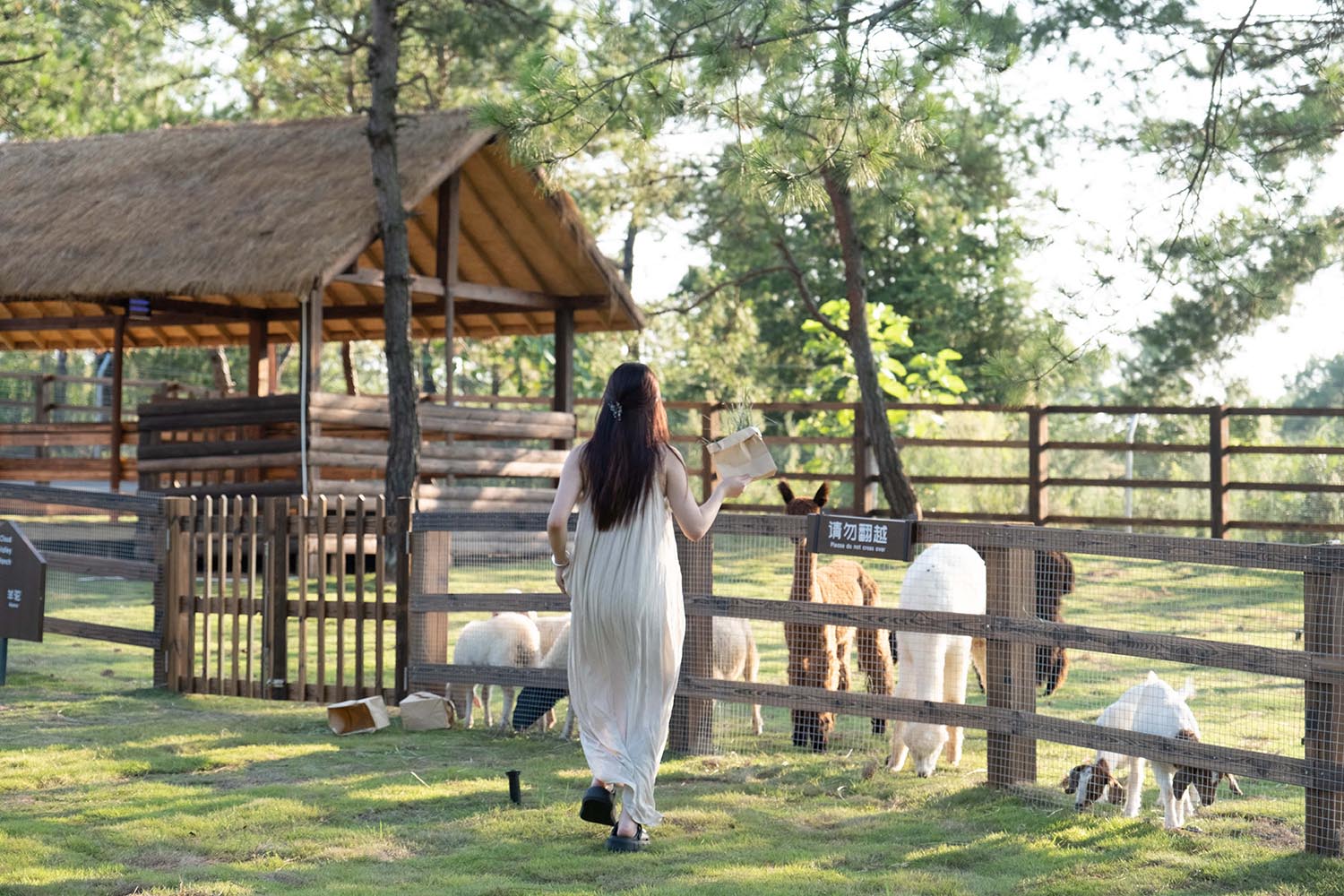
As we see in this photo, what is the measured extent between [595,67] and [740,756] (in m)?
4.28

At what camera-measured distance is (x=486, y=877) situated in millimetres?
5129

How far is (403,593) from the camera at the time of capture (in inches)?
335

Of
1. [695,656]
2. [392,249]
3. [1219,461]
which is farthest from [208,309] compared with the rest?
[695,656]

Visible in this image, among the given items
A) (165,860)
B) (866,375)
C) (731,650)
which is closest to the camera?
(165,860)

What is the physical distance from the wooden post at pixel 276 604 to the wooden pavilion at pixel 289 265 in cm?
545

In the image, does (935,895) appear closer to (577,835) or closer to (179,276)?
(577,835)

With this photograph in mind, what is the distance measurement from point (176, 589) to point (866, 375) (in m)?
11.4

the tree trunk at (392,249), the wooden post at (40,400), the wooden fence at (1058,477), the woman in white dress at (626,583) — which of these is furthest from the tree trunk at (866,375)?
the woman in white dress at (626,583)

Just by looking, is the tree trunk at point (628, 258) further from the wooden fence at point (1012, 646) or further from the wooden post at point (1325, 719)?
the wooden post at point (1325, 719)

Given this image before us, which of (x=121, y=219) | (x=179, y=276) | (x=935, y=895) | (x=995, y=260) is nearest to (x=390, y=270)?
(x=179, y=276)

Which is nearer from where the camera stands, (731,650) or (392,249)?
(731,650)

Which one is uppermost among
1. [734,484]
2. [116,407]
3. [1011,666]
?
[116,407]

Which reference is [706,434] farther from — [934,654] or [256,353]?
[934,654]

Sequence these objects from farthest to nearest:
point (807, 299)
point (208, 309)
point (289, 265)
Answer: point (807, 299), point (208, 309), point (289, 265)
